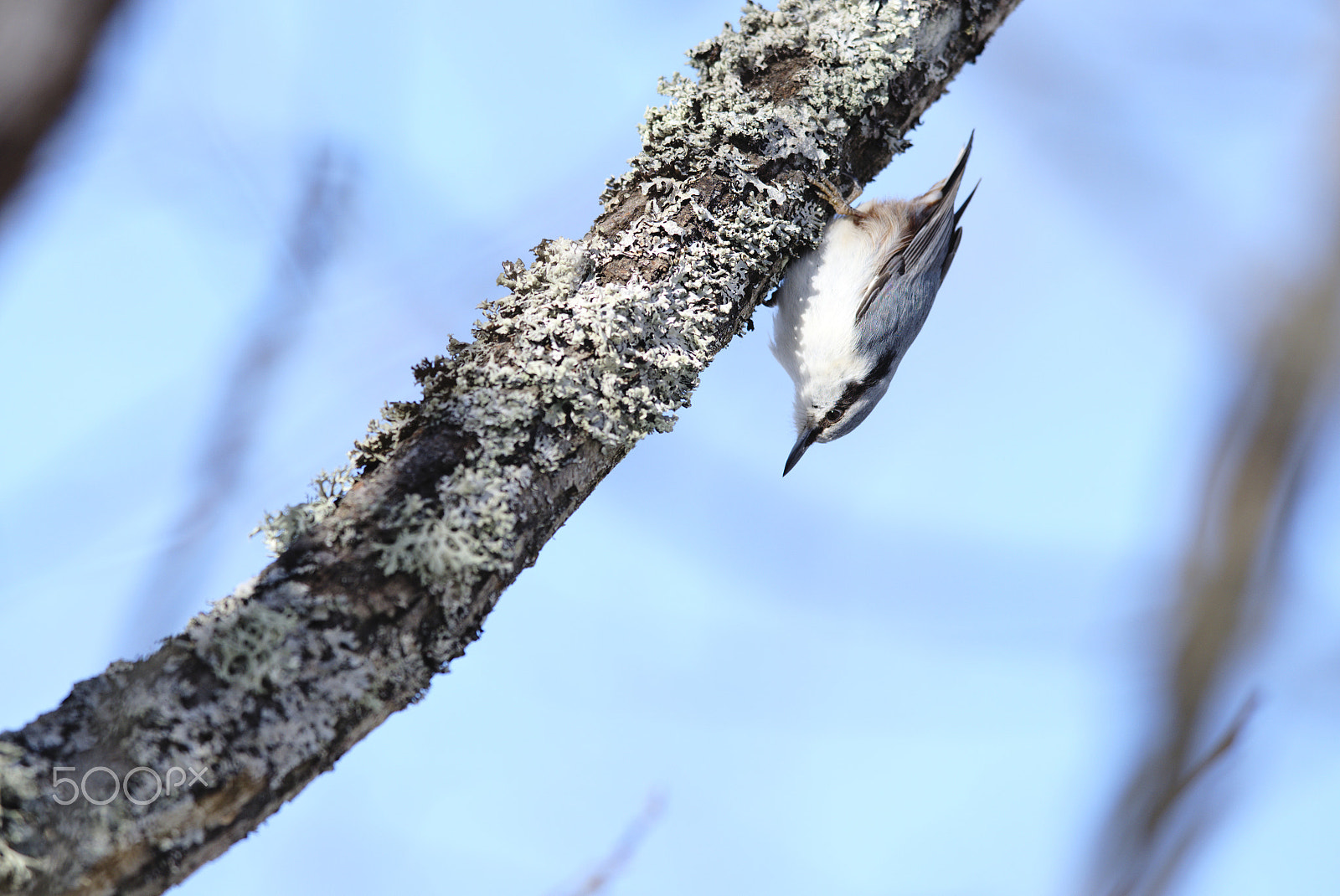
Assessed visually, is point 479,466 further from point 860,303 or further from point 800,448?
point 800,448

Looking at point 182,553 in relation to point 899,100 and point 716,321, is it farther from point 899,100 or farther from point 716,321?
point 899,100

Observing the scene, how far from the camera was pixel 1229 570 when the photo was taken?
193cm

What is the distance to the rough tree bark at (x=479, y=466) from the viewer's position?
4.09 feet

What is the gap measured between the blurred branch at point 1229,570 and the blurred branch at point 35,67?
1.75 meters

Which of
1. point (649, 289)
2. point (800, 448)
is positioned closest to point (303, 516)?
point (649, 289)

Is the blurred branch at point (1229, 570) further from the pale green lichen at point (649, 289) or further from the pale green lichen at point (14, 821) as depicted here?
the pale green lichen at point (14, 821)

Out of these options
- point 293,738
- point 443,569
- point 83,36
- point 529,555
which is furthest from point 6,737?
point 83,36

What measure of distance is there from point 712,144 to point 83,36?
174 cm

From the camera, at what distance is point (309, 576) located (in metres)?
1.47

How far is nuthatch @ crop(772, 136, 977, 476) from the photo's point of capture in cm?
309

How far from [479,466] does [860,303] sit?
2.02 meters

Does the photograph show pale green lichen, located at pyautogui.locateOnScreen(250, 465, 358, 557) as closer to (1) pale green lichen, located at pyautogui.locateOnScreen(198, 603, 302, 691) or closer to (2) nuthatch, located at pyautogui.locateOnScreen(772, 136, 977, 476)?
(1) pale green lichen, located at pyautogui.locateOnScreen(198, 603, 302, 691)

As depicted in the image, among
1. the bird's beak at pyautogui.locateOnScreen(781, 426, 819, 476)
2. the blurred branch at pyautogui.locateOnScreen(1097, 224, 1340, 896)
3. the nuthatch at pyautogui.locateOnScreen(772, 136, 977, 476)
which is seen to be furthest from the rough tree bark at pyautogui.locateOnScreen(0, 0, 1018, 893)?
the bird's beak at pyautogui.locateOnScreen(781, 426, 819, 476)

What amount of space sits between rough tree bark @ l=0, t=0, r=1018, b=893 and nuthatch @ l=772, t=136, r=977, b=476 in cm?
43
